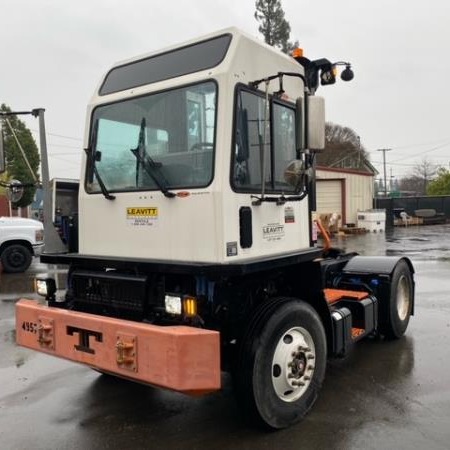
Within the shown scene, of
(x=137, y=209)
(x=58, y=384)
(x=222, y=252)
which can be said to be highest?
(x=137, y=209)

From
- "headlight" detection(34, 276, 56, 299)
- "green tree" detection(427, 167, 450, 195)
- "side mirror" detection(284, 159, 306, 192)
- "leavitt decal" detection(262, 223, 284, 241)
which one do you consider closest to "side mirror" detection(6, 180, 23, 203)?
"headlight" detection(34, 276, 56, 299)

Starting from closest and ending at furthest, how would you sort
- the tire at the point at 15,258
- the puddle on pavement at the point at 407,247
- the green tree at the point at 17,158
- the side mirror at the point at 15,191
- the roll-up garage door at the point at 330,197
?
1. the side mirror at the point at 15,191
2. the green tree at the point at 17,158
3. the tire at the point at 15,258
4. the puddle on pavement at the point at 407,247
5. the roll-up garage door at the point at 330,197

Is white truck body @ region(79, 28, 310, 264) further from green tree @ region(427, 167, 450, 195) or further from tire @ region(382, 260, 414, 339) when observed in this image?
green tree @ region(427, 167, 450, 195)

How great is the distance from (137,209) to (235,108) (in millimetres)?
1087

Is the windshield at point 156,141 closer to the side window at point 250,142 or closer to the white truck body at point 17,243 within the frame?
the side window at point 250,142

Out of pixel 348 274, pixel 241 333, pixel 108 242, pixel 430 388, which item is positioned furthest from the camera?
pixel 348 274

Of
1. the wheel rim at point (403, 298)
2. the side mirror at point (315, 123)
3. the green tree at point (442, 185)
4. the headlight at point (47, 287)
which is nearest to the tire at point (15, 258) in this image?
the headlight at point (47, 287)

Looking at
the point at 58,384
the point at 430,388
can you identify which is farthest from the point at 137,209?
the point at 430,388

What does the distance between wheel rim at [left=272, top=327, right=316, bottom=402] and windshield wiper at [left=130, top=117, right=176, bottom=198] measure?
143 centimetres

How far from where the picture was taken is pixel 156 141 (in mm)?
3986

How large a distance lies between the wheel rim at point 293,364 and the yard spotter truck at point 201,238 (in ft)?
0.04

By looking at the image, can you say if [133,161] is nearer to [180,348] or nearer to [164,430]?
[180,348]

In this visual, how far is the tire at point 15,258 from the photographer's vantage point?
43.0 feet

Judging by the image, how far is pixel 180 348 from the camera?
3.22 m
